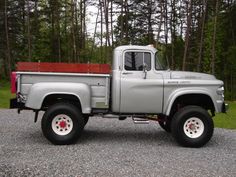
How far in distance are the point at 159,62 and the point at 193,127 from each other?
179 centimetres

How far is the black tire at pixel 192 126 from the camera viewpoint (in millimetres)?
9141

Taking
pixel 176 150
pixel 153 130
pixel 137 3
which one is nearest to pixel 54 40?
pixel 137 3

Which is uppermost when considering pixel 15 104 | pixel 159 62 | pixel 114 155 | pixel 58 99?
pixel 159 62

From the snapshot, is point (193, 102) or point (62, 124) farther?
point (193, 102)

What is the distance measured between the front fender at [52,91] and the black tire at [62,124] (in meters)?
0.32

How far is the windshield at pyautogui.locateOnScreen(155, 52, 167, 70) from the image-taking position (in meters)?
9.44

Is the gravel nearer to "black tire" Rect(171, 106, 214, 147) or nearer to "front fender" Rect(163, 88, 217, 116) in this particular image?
"black tire" Rect(171, 106, 214, 147)

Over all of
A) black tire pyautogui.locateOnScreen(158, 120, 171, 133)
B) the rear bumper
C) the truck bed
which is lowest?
black tire pyautogui.locateOnScreen(158, 120, 171, 133)

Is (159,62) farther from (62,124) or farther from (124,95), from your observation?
(62,124)

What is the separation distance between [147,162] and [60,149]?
2.13 metres

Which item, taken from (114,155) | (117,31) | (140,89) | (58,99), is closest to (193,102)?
(140,89)

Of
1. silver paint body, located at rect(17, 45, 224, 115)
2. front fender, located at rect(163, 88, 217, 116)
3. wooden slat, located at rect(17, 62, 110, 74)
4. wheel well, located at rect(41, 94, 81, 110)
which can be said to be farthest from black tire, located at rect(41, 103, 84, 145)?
front fender, located at rect(163, 88, 217, 116)

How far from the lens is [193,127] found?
9273 mm

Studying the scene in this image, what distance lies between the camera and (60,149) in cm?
850
